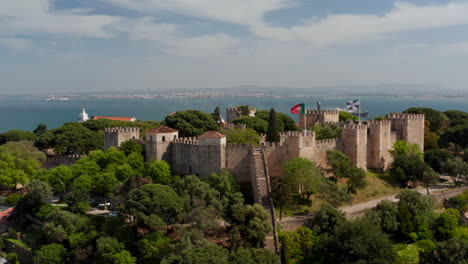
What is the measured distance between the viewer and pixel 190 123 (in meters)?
44.9

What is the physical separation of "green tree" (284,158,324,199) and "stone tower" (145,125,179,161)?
32.9 feet

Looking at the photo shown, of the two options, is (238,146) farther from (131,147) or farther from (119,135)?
(119,135)

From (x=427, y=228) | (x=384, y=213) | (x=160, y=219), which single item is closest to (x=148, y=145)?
(x=160, y=219)

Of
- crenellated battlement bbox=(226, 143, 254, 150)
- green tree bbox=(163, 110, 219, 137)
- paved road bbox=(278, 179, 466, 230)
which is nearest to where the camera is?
paved road bbox=(278, 179, 466, 230)

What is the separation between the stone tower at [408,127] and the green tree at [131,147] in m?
24.2

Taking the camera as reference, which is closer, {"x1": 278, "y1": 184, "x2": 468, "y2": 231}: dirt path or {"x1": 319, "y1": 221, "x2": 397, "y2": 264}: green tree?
{"x1": 319, "y1": 221, "x2": 397, "y2": 264}: green tree

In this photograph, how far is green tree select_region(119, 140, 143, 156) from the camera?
3544cm

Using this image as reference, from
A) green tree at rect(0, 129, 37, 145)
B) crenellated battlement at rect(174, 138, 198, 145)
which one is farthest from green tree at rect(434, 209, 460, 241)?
green tree at rect(0, 129, 37, 145)

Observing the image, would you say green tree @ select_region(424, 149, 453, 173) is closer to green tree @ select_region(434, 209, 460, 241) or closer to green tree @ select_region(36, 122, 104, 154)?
green tree @ select_region(434, 209, 460, 241)

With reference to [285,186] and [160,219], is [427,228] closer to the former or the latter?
[285,186]

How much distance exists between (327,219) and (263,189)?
5527mm

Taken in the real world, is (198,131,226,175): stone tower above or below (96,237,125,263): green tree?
above

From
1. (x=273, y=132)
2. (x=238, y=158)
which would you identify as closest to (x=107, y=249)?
(x=238, y=158)

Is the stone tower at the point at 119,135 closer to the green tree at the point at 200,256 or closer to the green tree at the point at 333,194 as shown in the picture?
the green tree at the point at 200,256
